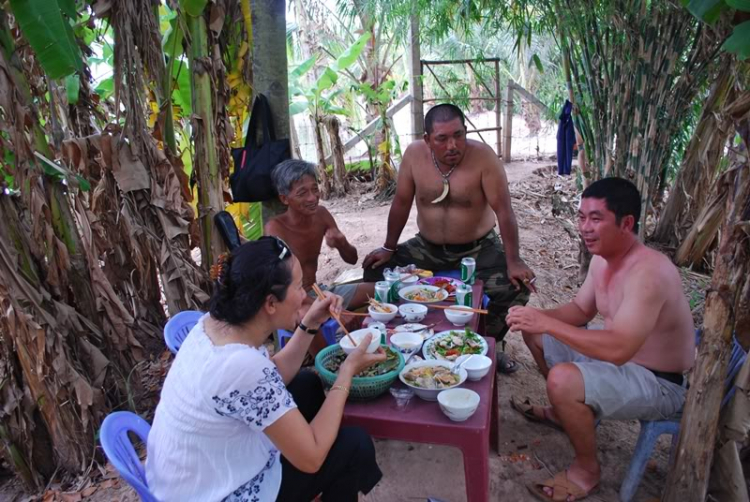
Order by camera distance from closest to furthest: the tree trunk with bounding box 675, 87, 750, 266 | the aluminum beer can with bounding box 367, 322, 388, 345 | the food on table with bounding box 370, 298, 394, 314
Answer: the aluminum beer can with bounding box 367, 322, 388, 345
the food on table with bounding box 370, 298, 394, 314
the tree trunk with bounding box 675, 87, 750, 266

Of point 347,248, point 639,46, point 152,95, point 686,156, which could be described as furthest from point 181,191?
point 686,156

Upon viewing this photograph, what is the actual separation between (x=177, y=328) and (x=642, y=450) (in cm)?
226

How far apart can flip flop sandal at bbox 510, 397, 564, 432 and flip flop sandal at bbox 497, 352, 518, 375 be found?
43 cm

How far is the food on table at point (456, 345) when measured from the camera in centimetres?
208

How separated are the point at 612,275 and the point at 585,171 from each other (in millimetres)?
2592

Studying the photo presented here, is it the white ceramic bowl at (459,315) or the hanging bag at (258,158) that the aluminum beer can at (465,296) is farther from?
the hanging bag at (258,158)

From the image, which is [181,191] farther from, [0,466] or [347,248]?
[0,466]

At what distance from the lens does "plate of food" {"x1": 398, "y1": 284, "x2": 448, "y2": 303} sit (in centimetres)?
266

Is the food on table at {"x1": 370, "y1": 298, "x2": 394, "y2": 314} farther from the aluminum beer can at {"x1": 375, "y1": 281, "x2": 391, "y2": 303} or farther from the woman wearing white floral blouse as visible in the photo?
the woman wearing white floral blouse

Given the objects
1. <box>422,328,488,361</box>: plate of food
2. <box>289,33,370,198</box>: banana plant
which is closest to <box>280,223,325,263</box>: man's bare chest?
<box>422,328,488,361</box>: plate of food

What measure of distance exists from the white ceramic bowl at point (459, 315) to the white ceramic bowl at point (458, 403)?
0.62m

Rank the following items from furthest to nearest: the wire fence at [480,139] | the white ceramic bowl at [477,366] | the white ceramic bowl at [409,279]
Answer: the wire fence at [480,139] < the white ceramic bowl at [409,279] < the white ceramic bowl at [477,366]

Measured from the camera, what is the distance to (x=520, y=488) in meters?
2.45

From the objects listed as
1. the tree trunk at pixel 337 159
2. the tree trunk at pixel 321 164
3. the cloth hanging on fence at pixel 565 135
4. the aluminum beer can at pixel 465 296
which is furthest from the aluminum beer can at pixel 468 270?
the tree trunk at pixel 337 159
